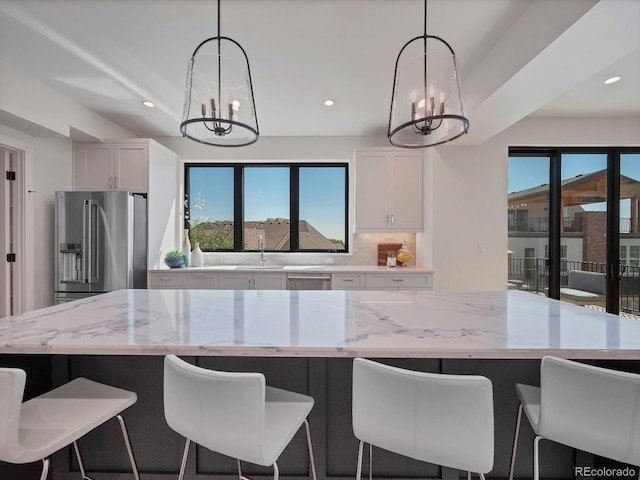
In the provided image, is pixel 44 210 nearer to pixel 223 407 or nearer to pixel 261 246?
pixel 261 246

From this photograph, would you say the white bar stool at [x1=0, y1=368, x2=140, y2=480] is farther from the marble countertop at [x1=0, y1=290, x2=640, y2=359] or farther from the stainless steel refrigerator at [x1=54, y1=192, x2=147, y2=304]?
the stainless steel refrigerator at [x1=54, y1=192, x2=147, y2=304]

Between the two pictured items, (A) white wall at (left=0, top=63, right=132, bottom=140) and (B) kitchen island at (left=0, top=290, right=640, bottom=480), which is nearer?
(B) kitchen island at (left=0, top=290, right=640, bottom=480)

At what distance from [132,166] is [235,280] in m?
1.75

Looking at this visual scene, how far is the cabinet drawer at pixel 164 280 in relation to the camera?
3.71m

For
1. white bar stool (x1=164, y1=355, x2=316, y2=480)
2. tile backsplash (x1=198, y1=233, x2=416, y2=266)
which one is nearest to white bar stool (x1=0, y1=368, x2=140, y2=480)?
white bar stool (x1=164, y1=355, x2=316, y2=480)

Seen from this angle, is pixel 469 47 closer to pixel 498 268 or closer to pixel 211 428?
pixel 498 268

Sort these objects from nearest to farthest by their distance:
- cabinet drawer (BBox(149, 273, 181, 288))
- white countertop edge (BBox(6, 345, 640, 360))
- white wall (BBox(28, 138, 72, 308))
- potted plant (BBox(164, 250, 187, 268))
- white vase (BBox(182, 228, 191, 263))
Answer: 1. white countertop edge (BBox(6, 345, 640, 360))
2. white wall (BBox(28, 138, 72, 308))
3. cabinet drawer (BBox(149, 273, 181, 288))
4. potted plant (BBox(164, 250, 187, 268))
5. white vase (BBox(182, 228, 191, 263))

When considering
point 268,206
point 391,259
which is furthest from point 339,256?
point 268,206

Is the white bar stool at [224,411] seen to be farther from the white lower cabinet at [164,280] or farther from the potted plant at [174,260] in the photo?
the potted plant at [174,260]

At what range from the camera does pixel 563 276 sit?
12.3ft

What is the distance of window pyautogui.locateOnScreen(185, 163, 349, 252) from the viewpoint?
4.50m

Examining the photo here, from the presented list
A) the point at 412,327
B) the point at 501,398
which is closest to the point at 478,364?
the point at 501,398

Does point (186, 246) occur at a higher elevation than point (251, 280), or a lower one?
higher

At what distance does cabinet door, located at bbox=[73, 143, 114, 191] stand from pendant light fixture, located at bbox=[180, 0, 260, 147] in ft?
8.58
